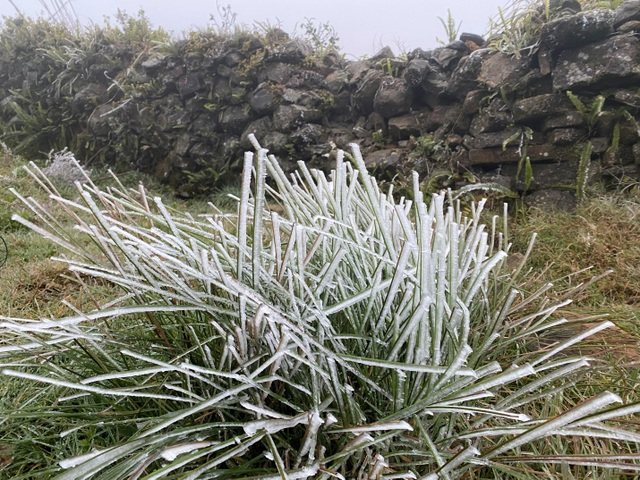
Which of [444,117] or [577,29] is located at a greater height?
[577,29]

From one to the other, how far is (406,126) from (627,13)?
1412 millimetres

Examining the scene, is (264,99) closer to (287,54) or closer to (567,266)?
(287,54)

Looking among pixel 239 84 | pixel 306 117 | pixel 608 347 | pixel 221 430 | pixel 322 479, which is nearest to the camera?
pixel 322 479

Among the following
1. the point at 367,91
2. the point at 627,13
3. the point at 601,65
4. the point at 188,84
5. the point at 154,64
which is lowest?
the point at 601,65

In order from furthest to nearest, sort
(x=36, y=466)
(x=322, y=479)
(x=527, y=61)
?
(x=527, y=61) → (x=36, y=466) → (x=322, y=479)

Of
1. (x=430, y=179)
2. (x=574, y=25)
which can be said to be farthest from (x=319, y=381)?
(x=574, y=25)

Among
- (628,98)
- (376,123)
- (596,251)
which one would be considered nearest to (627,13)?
(628,98)

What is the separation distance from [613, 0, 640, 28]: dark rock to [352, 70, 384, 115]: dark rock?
4.98 feet

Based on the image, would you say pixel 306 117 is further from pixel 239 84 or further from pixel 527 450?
pixel 527 450

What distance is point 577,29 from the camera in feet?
7.66

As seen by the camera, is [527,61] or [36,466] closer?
[36,466]

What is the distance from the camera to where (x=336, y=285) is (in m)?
0.79

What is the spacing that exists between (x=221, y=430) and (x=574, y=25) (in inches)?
110

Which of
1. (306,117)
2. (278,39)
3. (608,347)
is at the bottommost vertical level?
(608,347)
